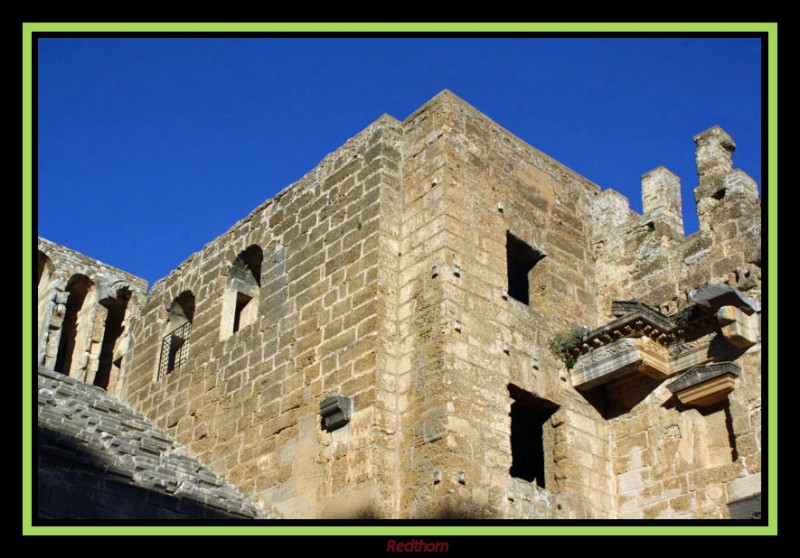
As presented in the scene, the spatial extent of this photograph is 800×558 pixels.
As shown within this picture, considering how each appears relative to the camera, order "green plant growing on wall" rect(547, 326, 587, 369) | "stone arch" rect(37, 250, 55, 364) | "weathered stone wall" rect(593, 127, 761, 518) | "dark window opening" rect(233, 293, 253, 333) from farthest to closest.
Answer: "stone arch" rect(37, 250, 55, 364) → "dark window opening" rect(233, 293, 253, 333) → "green plant growing on wall" rect(547, 326, 587, 369) → "weathered stone wall" rect(593, 127, 761, 518)

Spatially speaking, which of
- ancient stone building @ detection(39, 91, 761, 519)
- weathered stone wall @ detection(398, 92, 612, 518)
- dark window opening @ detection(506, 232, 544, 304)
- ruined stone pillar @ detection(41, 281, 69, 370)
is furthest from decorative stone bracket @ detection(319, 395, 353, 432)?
ruined stone pillar @ detection(41, 281, 69, 370)

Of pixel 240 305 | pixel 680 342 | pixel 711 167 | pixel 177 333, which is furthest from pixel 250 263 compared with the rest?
pixel 711 167

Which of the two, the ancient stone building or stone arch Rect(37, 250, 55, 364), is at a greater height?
stone arch Rect(37, 250, 55, 364)

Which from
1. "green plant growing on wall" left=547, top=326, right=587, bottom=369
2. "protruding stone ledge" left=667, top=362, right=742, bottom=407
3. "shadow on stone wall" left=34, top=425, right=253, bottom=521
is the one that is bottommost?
"shadow on stone wall" left=34, top=425, right=253, bottom=521

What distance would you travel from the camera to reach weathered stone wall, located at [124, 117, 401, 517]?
10.8 m

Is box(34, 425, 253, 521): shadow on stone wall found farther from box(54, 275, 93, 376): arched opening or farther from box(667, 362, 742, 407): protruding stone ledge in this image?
box(54, 275, 93, 376): arched opening

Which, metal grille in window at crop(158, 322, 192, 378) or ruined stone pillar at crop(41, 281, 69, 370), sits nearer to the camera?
metal grille in window at crop(158, 322, 192, 378)

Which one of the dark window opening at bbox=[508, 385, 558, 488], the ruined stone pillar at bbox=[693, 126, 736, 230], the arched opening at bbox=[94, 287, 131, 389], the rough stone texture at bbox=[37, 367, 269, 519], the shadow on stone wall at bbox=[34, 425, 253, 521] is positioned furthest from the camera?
the arched opening at bbox=[94, 287, 131, 389]

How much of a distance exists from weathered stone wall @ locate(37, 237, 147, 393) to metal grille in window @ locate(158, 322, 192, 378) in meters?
1.61

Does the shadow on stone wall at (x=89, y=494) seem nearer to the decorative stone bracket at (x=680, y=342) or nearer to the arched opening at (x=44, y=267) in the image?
the decorative stone bracket at (x=680, y=342)

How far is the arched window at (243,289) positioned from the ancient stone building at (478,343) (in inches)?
1.4

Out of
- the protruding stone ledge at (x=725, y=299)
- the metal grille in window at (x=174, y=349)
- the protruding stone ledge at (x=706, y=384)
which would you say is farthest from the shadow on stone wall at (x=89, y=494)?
the protruding stone ledge at (x=725, y=299)

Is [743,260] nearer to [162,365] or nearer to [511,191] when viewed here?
[511,191]

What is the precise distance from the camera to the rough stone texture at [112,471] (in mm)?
9844
